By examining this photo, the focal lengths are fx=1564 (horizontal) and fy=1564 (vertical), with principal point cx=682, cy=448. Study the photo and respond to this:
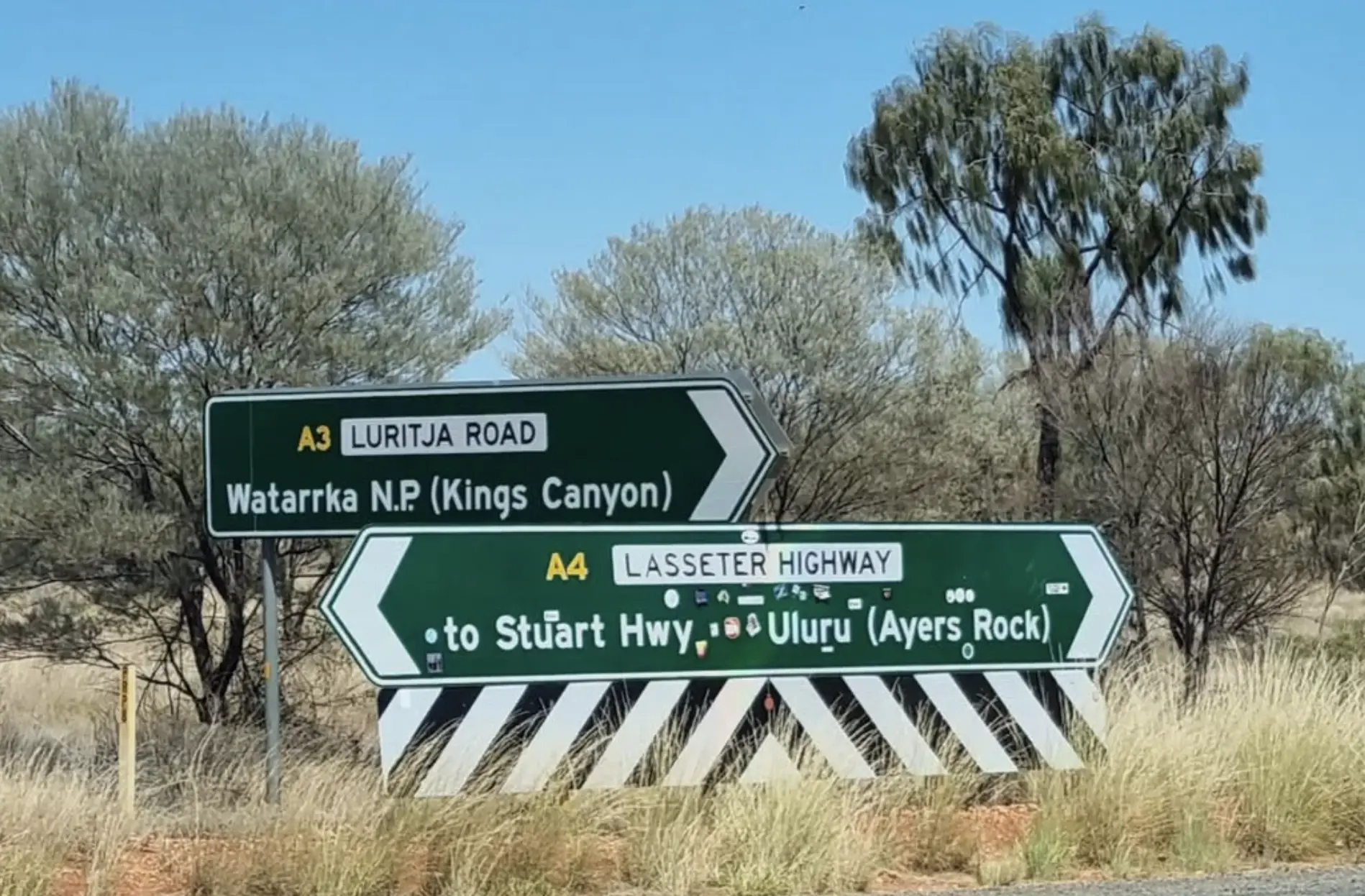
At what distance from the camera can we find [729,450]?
24.8ft

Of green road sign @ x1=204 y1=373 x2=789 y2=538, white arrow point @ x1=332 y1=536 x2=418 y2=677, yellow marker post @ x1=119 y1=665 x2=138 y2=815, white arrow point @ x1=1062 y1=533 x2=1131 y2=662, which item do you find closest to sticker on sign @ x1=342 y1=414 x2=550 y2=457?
green road sign @ x1=204 y1=373 x2=789 y2=538

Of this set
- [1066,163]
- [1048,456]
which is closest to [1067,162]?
[1066,163]

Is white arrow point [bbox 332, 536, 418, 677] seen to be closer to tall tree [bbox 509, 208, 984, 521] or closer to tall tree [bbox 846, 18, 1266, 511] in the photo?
tall tree [bbox 509, 208, 984, 521]

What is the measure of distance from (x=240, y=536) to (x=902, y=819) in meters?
3.49

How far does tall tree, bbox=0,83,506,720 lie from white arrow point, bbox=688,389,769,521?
18.7ft

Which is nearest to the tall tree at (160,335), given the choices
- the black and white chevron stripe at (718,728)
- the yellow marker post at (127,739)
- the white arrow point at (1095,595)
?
the yellow marker post at (127,739)

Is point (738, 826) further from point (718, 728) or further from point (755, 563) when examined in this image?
point (755, 563)

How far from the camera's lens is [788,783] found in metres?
7.05

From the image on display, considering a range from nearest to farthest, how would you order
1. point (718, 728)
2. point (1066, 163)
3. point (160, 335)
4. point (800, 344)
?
point (718, 728)
point (160, 335)
point (800, 344)
point (1066, 163)

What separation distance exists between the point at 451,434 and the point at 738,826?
7.72ft

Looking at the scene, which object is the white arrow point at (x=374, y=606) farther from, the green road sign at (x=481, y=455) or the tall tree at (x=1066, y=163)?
the tall tree at (x=1066, y=163)

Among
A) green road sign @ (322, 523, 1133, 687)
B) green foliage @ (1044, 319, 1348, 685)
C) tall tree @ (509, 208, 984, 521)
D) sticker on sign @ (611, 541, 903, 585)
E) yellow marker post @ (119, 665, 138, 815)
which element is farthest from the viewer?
tall tree @ (509, 208, 984, 521)

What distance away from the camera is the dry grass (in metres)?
6.33

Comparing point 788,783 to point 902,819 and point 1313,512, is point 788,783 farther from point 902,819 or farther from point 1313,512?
point 1313,512
